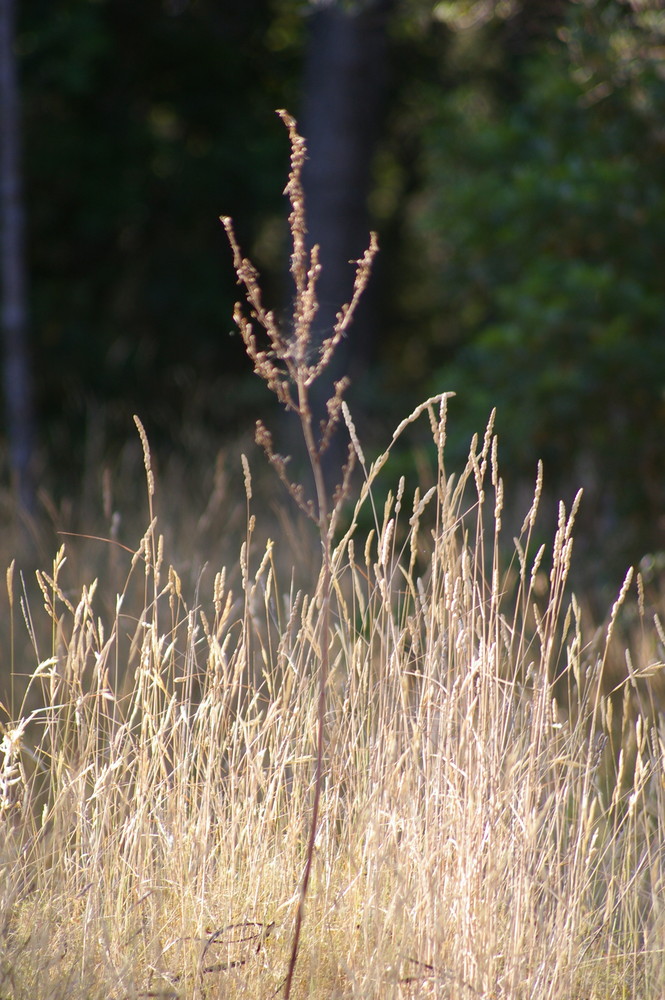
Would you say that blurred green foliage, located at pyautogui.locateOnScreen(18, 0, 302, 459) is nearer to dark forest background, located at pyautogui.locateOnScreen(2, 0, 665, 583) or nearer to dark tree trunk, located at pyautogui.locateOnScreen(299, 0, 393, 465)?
dark forest background, located at pyautogui.locateOnScreen(2, 0, 665, 583)

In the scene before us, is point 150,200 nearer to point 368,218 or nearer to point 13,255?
point 368,218

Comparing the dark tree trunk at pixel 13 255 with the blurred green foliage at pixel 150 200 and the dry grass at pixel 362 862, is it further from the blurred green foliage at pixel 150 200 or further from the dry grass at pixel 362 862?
the dry grass at pixel 362 862

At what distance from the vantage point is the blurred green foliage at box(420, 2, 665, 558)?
4.98 metres

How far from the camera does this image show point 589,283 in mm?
4969

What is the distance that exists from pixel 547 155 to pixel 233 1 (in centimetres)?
572

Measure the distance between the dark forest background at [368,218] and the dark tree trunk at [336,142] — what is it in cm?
2

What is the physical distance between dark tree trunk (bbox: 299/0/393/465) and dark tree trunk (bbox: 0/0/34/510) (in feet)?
7.32

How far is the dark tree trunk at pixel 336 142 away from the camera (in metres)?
7.63

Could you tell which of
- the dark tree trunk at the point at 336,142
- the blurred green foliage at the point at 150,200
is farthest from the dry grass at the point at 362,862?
the blurred green foliage at the point at 150,200

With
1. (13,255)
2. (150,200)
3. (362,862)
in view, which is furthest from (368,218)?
(362,862)

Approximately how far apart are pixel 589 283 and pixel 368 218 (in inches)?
171

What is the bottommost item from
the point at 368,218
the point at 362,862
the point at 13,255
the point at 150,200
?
the point at 362,862

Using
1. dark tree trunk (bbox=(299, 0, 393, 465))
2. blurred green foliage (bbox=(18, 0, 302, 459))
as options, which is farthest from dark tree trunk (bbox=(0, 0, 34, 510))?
blurred green foliage (bbox=(18, 0, 302, 459))

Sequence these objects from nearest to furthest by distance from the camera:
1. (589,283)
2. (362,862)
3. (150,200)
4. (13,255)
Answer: (362,862), (589,283), (13,255), (150,200)
